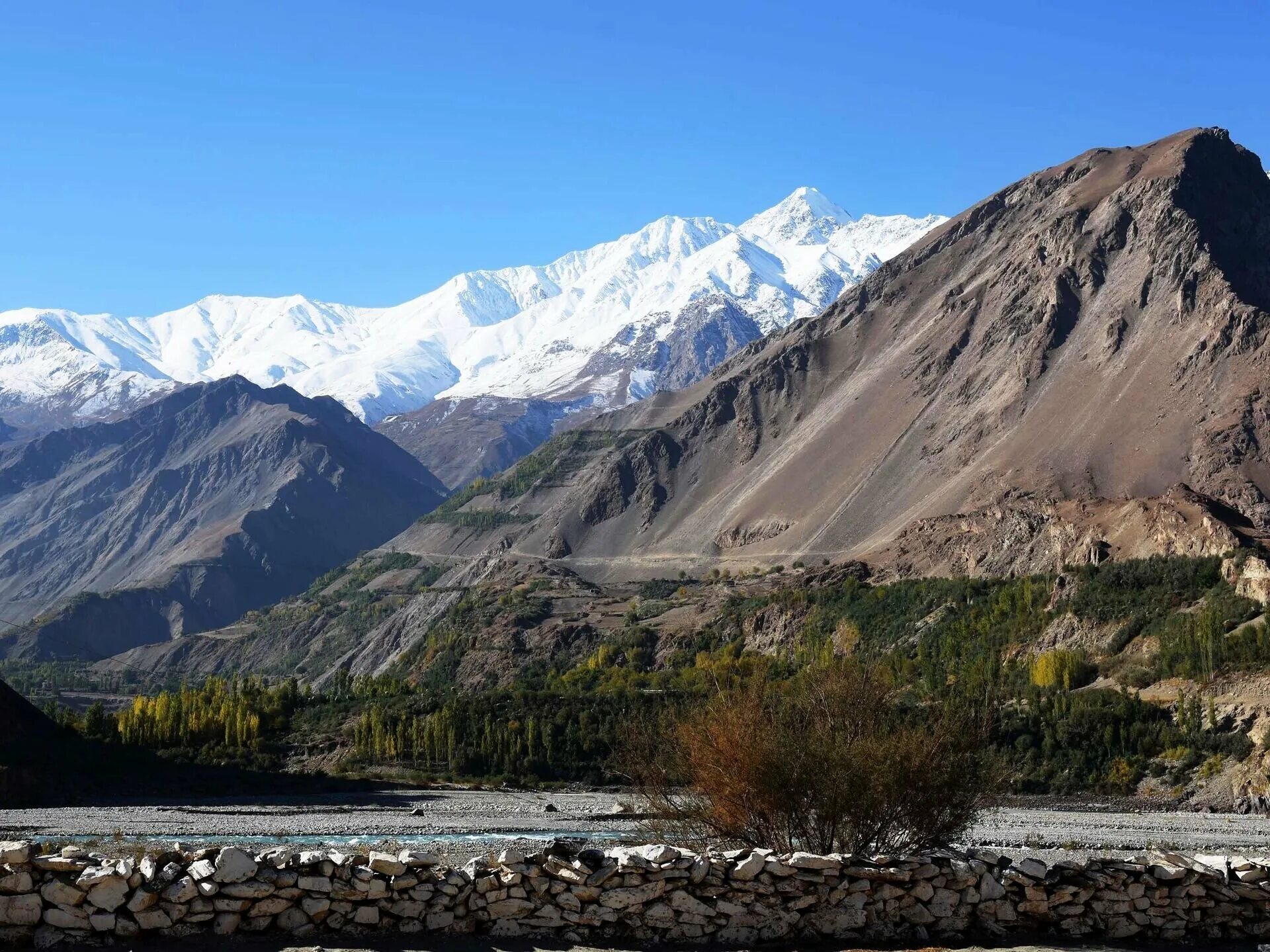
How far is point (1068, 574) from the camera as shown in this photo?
119375 mm

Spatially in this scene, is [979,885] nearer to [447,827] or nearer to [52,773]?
[447,827]

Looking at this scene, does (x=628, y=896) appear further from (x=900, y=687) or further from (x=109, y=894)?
(x=900, y=687)

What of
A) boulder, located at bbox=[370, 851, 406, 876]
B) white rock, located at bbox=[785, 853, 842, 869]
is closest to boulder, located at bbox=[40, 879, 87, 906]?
boulder, located at bbox=[370, 851, 406, 876]

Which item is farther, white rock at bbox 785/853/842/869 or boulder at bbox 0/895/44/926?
white rock at bbox 785/853/842/869

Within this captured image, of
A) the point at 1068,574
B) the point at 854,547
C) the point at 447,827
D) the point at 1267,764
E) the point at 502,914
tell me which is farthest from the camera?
the point at 854,547

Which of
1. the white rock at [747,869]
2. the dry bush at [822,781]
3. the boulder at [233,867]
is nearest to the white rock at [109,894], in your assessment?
the boulder at [233,867]

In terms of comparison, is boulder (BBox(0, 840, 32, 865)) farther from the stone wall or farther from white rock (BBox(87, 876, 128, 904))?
white rock (BBox(87, 876, 128, 904))

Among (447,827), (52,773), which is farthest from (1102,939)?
(52,773)

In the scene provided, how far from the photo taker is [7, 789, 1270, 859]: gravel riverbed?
4481 centimetres

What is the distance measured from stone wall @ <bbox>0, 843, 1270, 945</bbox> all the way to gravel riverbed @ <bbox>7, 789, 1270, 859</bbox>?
1255 cm

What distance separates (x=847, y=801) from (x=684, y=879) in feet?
14.3

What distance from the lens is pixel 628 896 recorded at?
2095 centimetres

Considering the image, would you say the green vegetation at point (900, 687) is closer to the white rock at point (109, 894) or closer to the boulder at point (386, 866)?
the boulder at point (386, 866)

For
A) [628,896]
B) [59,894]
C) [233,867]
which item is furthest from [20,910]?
[628,896]
